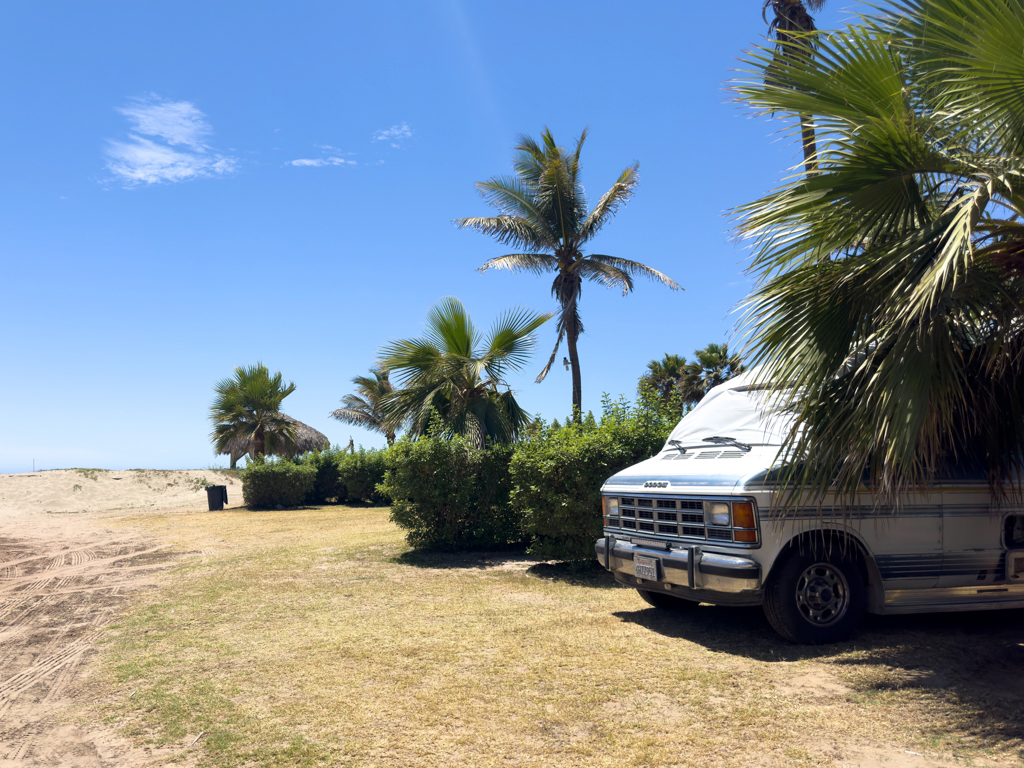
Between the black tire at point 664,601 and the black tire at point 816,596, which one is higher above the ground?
the black tire at point 816,596

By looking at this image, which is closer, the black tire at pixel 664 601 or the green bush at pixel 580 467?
the black tire at pixel 664 601

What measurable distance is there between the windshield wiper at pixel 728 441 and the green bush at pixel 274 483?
22388 millimetres

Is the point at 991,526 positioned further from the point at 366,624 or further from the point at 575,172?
the point at 575,172

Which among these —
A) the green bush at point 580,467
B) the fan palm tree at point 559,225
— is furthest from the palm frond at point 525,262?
the green bush at point 580,467

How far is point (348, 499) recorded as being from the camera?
28.6 m

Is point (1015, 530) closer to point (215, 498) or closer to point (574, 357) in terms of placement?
point (574, 357)

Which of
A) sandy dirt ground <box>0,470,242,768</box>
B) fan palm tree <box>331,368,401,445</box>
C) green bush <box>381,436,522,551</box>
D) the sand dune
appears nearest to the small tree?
fan palm tree <box>331,368,401,445</box>

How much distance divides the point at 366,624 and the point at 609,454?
3.79 m

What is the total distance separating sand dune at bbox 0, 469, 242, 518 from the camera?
27641 mm

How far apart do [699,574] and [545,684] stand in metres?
1.63

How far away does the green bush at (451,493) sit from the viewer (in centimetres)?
1185

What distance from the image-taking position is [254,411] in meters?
30.0

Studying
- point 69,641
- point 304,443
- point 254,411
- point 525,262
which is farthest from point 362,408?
point 69,641

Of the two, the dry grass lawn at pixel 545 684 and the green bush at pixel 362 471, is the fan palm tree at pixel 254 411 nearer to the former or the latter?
the green bush at pixel 362 471
